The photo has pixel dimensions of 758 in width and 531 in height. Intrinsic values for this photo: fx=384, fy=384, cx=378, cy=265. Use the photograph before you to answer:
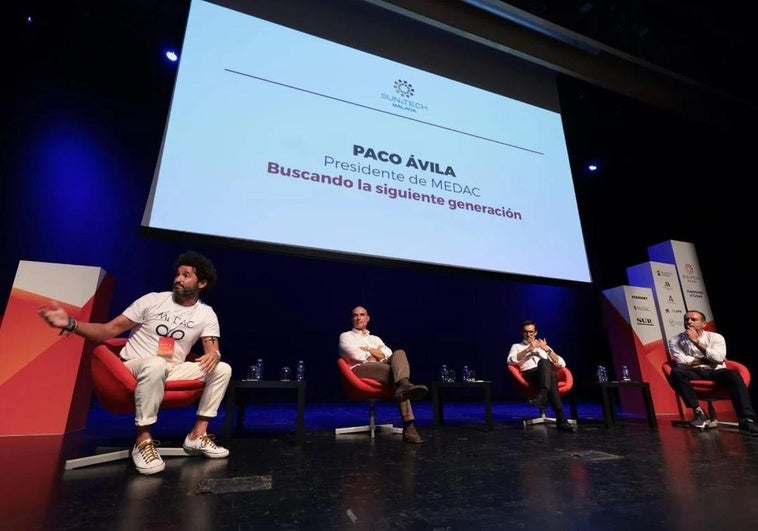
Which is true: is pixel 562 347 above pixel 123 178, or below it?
below

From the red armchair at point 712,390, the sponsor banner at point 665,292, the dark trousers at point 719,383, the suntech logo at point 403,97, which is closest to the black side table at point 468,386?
the dark trousers at point 719,383

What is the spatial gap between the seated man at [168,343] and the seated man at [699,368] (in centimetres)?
361

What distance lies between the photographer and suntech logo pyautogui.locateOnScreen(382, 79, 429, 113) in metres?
3.35

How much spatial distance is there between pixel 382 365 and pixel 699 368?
9.11ft

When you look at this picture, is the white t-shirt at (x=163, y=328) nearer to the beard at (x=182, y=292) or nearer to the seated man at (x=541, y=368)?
the beard at (x=182, y=292)

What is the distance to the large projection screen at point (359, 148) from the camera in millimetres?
2604

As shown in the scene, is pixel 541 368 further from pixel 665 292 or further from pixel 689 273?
pixel 689 273

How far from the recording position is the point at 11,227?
385 centimetres

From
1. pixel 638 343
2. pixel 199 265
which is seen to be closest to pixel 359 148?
pixel 199 265

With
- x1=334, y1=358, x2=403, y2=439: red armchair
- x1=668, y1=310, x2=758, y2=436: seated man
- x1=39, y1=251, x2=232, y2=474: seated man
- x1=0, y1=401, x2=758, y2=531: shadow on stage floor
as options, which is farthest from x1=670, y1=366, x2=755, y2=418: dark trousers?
x1=39, y1=251, x2=232, y2=474: seated man

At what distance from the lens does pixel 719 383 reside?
3.22 m

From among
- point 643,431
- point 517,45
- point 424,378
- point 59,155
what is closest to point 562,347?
point 424,378

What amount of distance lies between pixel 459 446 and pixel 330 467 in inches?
35.9

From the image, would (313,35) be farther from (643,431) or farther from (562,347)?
(562,347)
